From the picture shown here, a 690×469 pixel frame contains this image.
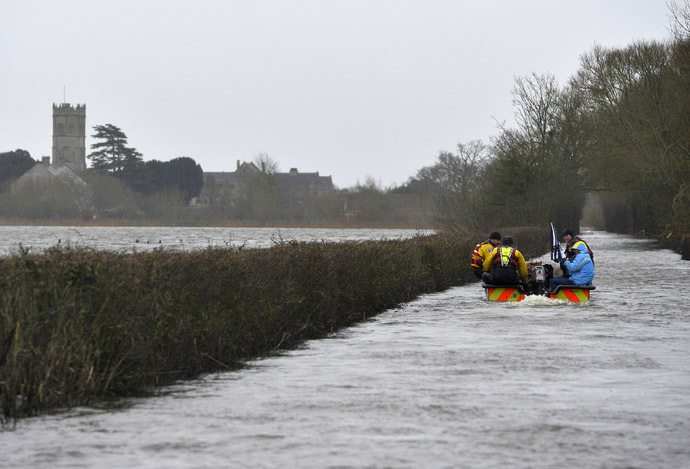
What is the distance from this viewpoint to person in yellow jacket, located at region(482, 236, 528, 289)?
70.5ft

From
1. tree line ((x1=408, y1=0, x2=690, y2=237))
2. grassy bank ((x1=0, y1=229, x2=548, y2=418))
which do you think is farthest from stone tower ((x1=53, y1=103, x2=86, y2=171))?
grassy bank ((x1=0, y1=229, x2=548, y2=418))

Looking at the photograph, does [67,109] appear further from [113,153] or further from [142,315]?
[142,315]

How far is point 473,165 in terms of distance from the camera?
328 ft

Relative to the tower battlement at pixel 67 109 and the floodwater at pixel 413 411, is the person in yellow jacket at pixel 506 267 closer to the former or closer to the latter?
the floodwater at pixel 413 411

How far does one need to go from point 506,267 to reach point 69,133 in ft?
555

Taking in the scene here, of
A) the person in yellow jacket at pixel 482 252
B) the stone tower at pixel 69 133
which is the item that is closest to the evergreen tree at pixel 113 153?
the stone tower at pixel 69 133

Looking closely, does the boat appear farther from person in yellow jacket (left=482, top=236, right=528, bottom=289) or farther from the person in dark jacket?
the person in dark jacket

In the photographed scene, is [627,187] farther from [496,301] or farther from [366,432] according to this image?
[366,432]

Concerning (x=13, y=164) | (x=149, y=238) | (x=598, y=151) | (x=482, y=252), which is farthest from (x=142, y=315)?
(x=13, y=164)

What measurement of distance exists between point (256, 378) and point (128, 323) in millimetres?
1994

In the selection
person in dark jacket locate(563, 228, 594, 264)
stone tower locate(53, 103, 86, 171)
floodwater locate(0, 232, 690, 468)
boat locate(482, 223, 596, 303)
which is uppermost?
stone tower locate(53, 103, 86, 171)

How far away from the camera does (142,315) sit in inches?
428

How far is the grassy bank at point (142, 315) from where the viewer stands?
9.56 m

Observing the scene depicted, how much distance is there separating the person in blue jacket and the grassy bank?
607 centimetres
